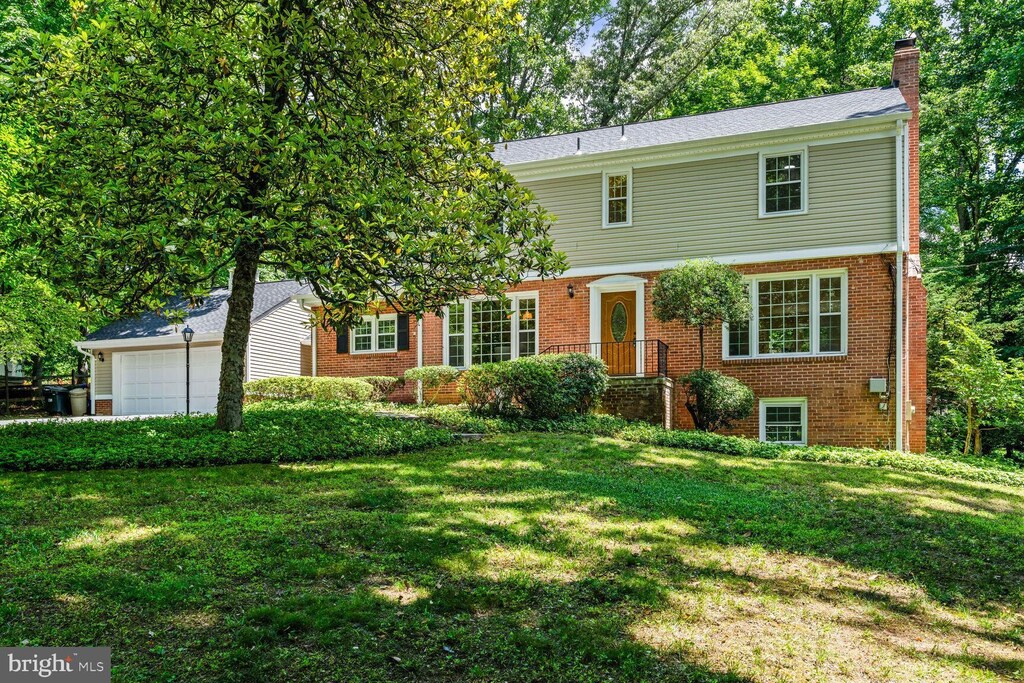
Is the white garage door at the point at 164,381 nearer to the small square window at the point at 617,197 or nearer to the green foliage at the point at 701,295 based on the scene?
the small square window at the point at 617,197

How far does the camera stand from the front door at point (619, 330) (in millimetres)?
16297

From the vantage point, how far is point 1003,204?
24.1m

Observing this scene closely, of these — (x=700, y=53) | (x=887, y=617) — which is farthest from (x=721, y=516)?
(x=700, y=53)

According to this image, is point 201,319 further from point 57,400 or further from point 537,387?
point 537,387

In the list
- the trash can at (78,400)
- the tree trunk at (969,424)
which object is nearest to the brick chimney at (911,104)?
the tree trunk at (969,424)

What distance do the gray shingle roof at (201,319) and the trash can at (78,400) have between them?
2032mm

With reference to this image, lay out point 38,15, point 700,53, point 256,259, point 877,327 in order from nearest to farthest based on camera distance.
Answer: point 256,259 → point 877,327 → point 38,15 → point 700,53

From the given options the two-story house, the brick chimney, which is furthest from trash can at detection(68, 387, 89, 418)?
the brick chimney

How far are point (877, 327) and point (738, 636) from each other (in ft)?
38.7

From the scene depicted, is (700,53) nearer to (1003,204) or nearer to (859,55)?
(859,55)

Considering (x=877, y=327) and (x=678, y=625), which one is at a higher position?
(x=877, y=327)

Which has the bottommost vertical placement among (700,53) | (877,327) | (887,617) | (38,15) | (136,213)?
(887,617)

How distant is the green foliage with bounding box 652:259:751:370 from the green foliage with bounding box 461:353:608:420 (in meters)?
1.89

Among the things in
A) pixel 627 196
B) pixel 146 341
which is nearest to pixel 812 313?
pixel 627 196
